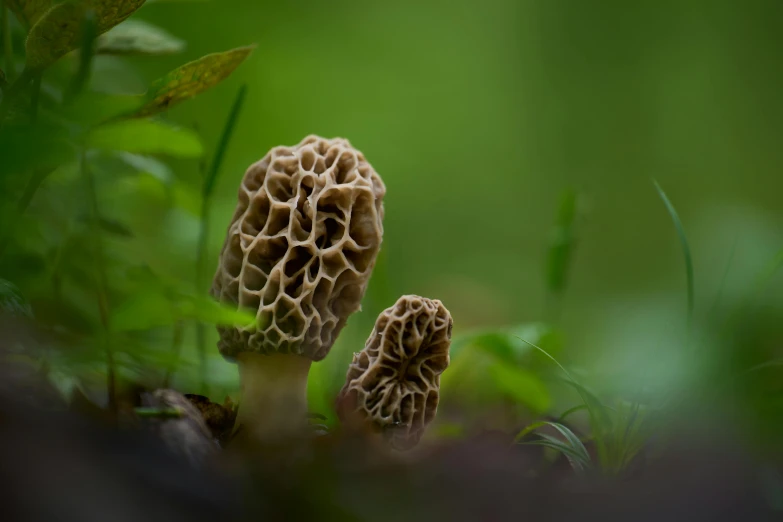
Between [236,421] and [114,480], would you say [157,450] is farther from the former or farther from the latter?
[236,421]

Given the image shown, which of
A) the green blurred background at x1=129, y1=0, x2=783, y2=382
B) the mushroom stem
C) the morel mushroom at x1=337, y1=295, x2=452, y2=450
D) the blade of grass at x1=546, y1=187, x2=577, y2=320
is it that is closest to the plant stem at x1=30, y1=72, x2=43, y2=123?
the mushroom stem

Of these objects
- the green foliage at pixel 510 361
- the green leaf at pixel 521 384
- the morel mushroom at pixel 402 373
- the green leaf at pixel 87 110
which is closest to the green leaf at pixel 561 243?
the green foliage at pixel 510 361

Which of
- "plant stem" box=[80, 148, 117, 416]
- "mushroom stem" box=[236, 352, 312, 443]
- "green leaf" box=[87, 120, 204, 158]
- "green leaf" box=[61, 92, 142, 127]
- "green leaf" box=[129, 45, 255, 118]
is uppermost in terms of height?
"green leaf" box=[129, 45, 255, 118]

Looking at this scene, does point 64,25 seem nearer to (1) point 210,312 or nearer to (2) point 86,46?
(2) point 86,46

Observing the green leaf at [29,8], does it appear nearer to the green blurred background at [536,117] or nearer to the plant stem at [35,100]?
the plant stem at [35,100]

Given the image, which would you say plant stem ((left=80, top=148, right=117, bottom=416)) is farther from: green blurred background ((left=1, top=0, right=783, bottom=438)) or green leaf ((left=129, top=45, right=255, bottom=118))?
green blurred background ((left=1, top=0, right=783, bottom=438))

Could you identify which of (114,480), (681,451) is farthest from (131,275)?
(681,451)
